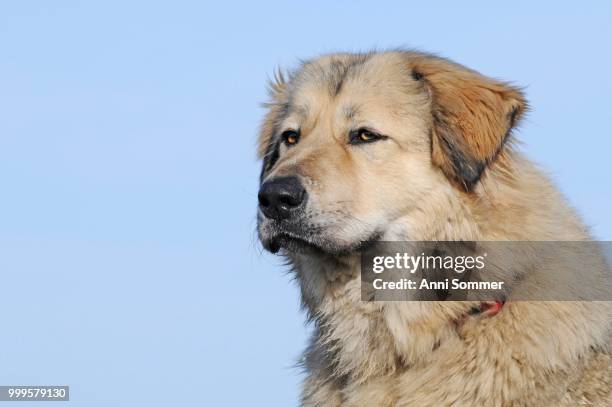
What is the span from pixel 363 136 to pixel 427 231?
2.67ft

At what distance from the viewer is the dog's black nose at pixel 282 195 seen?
22.2 feet

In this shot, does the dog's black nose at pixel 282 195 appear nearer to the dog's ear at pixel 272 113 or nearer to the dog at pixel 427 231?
the dog at pixel 427 231

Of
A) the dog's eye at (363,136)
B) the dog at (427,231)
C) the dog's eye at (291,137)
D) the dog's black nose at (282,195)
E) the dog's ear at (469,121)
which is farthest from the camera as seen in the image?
the dog's eye at (291,137)

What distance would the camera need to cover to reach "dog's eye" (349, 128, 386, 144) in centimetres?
720

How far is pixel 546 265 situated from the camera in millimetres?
6922

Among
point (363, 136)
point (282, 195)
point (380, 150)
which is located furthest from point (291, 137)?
point (282, 195)

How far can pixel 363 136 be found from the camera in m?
7.24

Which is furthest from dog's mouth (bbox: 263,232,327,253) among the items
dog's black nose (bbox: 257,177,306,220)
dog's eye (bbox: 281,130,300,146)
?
dog's eye (bbox: 281,130,300,146)

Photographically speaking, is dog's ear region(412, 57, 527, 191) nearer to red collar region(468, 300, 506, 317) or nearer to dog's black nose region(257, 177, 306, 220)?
red collar region(468, 300, 506, 317)

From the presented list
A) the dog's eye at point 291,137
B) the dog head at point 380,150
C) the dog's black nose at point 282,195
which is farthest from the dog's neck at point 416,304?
the dog's eye at point 291,137

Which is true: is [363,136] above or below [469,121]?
below

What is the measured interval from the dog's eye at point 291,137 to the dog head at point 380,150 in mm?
60

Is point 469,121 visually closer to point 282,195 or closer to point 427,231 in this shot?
point 427,231

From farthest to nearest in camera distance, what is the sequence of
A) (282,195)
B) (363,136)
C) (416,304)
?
1. (363,136)
2. (416,304)
3. (282,195)
